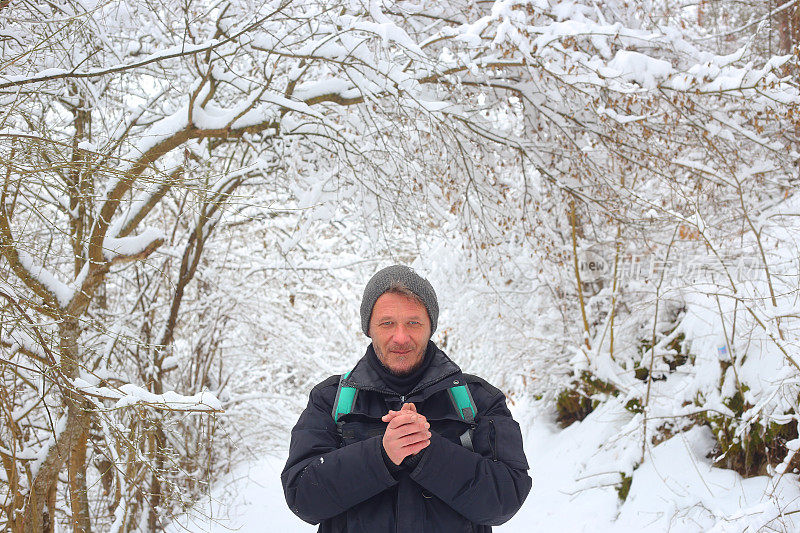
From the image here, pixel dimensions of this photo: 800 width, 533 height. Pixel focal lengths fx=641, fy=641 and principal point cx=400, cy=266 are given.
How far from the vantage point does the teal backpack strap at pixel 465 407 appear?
5.64 feet

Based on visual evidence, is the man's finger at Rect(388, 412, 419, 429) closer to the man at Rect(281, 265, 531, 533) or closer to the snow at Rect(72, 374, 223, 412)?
the man at Rect(281, 265, 531, 533)

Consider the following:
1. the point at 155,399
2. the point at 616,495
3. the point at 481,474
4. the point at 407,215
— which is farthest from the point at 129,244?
the point at 616,495

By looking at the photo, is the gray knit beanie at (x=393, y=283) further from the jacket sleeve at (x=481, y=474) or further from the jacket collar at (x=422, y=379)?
the jacket sleeve at (x=481, y=474)

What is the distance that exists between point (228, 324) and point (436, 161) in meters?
4.18

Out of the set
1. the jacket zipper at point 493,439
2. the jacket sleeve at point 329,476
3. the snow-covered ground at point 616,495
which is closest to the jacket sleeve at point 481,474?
the jacket zipper at point 493,439

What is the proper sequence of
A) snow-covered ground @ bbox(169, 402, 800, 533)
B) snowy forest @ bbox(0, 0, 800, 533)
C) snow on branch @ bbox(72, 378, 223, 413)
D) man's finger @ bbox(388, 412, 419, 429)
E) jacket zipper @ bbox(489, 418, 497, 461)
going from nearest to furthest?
man's finger @ bbox(388, 412, 419, 429) < jacket zipper @ bbox(489, 418, 497, 461) < snow on branch @ bbox(72, 378, 223, 413) < snowy forest @ bbox(0, 0, 800, 533) < snow-covered ground @ bbox(169, 402, 800, 533)

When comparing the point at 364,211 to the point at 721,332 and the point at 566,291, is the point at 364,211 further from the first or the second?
the point at 566,291

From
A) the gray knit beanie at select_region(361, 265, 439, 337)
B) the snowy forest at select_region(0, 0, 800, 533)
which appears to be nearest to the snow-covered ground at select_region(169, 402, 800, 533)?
the snowy forest at select_region(0, 0, 800, 533)

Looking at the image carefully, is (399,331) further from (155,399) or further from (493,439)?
(155,399)

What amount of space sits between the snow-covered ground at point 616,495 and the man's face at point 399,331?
0.94 metres

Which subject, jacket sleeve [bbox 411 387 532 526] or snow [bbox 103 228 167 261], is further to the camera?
snow [bbox 103 228 167 261]

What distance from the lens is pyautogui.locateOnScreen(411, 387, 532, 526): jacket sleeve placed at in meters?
→ 1.57

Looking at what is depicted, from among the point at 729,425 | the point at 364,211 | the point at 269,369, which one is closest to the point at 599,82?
the point at 364,211

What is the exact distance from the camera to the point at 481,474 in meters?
1.61
